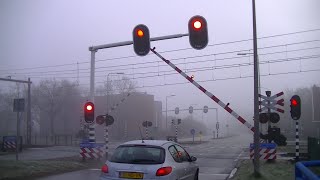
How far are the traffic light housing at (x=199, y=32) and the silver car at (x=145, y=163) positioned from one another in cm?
452

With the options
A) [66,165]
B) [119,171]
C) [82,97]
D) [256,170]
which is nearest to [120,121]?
[82,97]

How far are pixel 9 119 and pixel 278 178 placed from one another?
5902cm

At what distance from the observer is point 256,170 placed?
1440 cm

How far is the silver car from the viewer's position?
924 centimetres

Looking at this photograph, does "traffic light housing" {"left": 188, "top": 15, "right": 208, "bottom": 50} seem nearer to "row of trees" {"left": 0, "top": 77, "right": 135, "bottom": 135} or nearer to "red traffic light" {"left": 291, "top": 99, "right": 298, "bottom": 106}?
"red traffic light" {"left": 291, "top": 99, "right": 298, "bottom": 106}

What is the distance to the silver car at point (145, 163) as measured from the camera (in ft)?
30.3

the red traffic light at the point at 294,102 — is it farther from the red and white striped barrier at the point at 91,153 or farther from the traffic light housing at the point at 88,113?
the red and white striped barrier at the point at 91,153

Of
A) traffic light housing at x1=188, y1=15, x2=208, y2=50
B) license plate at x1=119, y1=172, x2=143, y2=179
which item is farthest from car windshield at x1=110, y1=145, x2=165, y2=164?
traffic light housing at x1=188, y1=15, x2=208, y2=50

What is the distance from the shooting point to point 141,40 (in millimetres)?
15031

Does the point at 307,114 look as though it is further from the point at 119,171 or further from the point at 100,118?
the point at 119,171

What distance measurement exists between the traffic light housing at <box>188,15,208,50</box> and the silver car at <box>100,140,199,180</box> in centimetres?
452

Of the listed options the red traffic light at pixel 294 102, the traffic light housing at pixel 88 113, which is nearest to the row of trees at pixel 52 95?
the traffic light housing at pixel 88 113

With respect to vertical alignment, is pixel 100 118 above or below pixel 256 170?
above

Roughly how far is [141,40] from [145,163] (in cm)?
650
